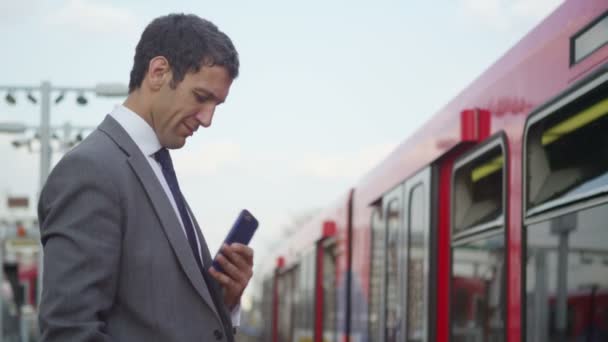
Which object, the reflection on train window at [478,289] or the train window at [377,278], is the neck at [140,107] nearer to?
the reflection on train window at [478,289]

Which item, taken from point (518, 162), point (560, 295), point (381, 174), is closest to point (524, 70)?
point (518, 162)

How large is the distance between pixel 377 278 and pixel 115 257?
603cm

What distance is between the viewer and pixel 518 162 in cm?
455

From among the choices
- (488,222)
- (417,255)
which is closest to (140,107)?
(488,222)

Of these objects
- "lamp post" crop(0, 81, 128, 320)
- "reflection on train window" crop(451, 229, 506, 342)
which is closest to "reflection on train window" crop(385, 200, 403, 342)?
"reflection on train window" crop(451, 229, 506, 342)

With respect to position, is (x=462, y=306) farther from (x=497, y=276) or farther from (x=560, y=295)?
(x=560, y=295)

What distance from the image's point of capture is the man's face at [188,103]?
2.54 m

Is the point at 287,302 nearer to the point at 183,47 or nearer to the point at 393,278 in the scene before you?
the point at 393,278

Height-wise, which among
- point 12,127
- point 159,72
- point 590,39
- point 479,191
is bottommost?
point 159,72

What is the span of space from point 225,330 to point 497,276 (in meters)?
2.93

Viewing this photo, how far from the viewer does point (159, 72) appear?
2539 mm

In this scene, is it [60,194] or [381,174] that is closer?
[60,194]

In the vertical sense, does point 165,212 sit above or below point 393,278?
below

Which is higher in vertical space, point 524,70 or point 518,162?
point 524,70
